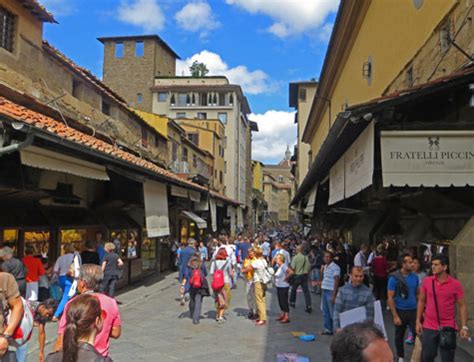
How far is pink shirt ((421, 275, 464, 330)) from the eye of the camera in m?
5.10

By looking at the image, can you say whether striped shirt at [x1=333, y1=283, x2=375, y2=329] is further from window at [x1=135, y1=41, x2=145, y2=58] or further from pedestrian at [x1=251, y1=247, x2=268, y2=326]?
window at [x1=135, y1=41, x2=145, y2=58]

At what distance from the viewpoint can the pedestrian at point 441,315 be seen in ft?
16.6

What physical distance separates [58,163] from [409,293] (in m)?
5.71

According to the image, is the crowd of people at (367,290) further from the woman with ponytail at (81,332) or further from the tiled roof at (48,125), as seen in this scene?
the tiled roof at (48,125)

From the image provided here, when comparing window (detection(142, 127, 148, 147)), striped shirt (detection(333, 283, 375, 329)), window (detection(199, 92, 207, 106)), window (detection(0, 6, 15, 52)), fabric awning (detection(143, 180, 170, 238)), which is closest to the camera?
striped shirt (detection(333, 283, 375, 329))

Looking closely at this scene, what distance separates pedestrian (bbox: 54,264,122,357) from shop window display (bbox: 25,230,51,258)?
6.36 metres

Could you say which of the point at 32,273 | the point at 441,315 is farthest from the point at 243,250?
the point at 441,315

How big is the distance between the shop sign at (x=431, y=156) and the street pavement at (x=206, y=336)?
113 inches

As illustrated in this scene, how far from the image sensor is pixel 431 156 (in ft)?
18.1

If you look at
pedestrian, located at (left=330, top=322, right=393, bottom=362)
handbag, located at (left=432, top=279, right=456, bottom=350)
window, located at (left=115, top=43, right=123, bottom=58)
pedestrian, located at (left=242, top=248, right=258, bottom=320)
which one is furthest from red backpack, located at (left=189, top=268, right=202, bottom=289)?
window, located at (left=115, top=43, right=123, bottom=58)

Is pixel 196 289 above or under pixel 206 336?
above

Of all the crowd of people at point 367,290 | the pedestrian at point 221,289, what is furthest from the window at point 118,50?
the pedestrian at point 221,289

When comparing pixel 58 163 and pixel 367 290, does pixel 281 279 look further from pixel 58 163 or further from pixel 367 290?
pixel 58 163

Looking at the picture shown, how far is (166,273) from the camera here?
19109 millimetres
